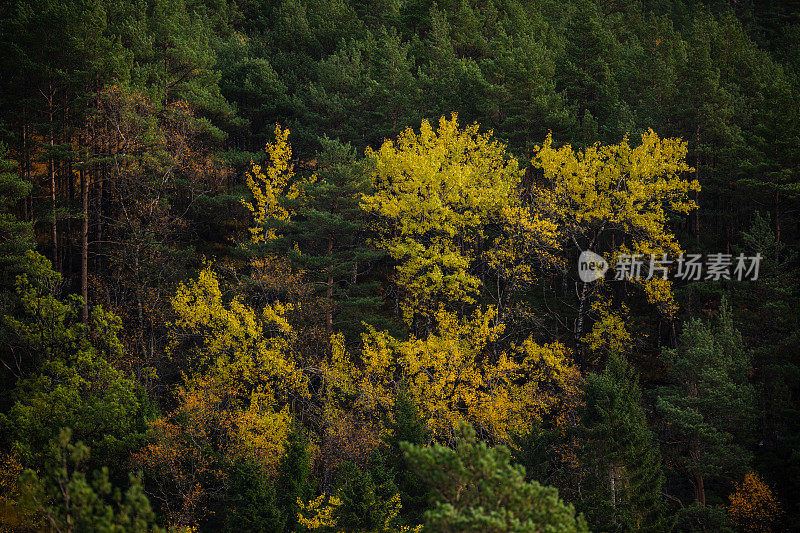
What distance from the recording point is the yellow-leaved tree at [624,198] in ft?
92.1

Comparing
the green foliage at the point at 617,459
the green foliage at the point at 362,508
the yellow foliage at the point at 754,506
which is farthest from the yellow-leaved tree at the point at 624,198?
the green foliage at the point at 362,508

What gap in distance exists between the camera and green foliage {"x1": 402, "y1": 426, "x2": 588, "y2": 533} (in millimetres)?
12078

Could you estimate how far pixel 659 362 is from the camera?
30734 millimetres

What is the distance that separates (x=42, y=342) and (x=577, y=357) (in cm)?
2391

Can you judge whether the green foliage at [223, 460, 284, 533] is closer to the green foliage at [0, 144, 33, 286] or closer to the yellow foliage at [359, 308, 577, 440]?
the yellow foliage at [359, 308, 577, 440]

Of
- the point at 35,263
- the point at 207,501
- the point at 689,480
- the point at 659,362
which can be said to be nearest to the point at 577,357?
the point at 659,362

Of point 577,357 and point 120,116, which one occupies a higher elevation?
point 120,116

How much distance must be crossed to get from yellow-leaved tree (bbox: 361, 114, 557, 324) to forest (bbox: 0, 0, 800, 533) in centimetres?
19

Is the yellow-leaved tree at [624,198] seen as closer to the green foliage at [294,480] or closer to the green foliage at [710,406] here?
the green foliage at [710,406]

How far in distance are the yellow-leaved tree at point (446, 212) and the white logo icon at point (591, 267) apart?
5.82ft

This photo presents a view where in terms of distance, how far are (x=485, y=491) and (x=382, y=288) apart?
80.0 ft

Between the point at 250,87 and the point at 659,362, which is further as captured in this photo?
the point at 250,87

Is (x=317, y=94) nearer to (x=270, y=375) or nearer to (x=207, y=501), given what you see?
(x=270, y=375)

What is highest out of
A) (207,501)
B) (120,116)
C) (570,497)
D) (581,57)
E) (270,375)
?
(581,57)
